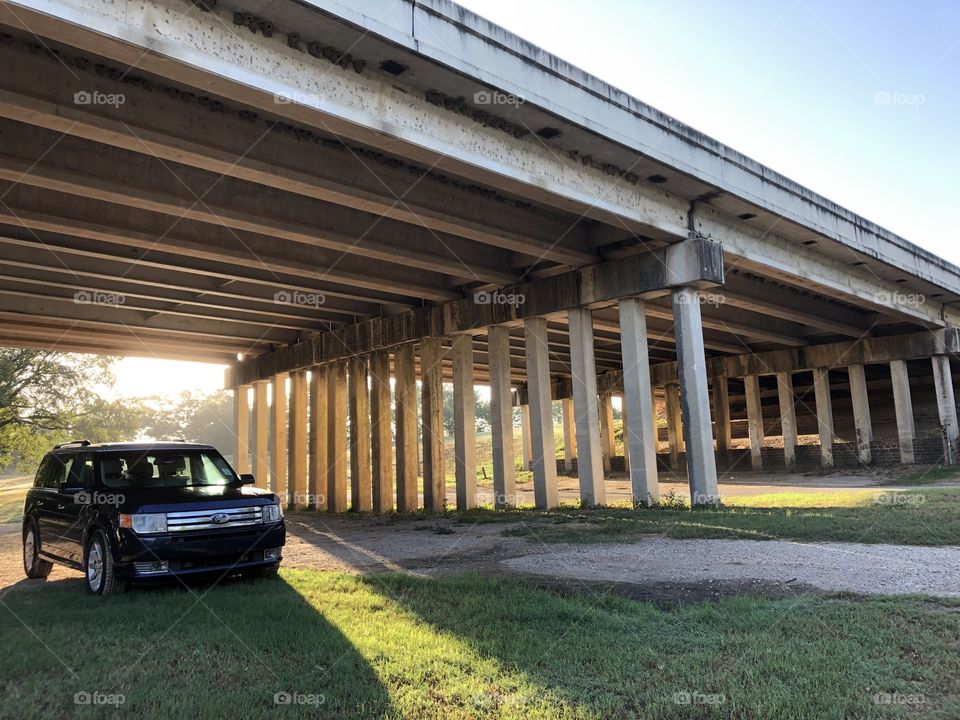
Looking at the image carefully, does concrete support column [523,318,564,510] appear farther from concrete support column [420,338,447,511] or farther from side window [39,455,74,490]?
side window [39,455,74,490]

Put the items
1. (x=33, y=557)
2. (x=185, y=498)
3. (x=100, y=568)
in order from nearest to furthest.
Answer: (x=100, y=568), (x=185, y=498), (x=33, y=557)

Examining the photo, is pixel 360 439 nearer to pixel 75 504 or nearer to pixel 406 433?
pixel 406 433

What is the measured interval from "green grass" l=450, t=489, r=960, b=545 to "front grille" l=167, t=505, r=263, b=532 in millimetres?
5300

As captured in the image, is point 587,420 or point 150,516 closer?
point 150,516

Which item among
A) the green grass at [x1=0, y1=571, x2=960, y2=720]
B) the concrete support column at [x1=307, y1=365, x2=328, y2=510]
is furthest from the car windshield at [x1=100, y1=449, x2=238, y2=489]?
the concrete support column at [x1=307, y1=365, x2=328, y2=510]

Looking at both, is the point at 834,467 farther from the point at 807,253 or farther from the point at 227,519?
the point at 227,519

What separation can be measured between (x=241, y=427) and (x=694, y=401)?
21.5 metres

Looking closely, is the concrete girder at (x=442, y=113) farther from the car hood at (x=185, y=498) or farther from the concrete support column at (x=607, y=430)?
the concrete support column at (x=607, y=430)

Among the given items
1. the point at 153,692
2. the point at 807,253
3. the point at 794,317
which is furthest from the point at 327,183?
the point at 794,317

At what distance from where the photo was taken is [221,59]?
8.61m

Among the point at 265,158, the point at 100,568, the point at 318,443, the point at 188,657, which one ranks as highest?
the point at 265,158

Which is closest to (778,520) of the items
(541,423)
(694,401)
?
(694,401)

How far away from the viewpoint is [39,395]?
29094 millimetres

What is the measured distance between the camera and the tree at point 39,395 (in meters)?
27.8
